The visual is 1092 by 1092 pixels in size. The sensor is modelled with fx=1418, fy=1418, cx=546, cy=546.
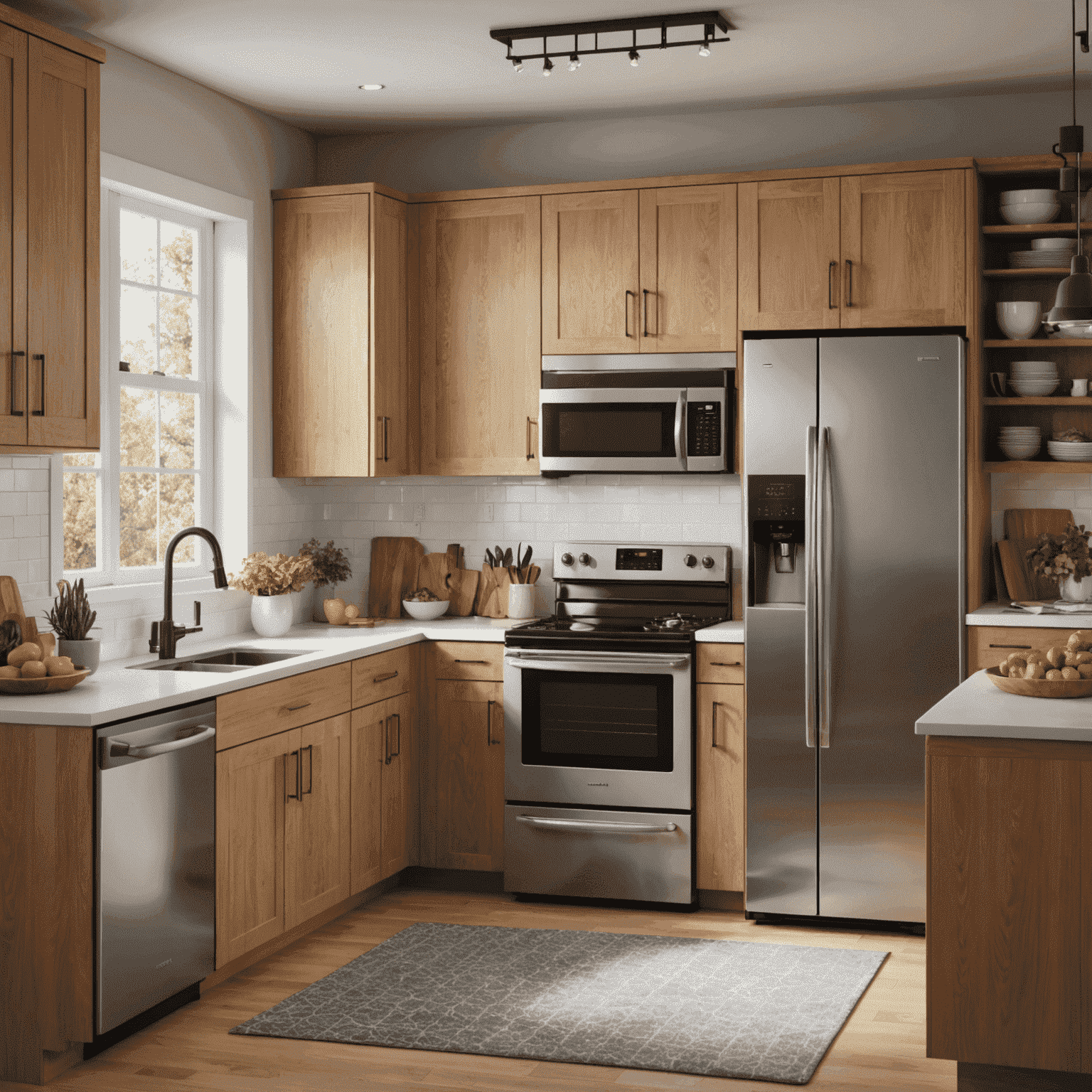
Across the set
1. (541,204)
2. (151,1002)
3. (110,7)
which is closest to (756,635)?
(541,204)

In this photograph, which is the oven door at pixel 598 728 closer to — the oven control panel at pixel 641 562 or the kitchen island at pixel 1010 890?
the oven control panel at pixel 641 562

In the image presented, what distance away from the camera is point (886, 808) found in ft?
15.4

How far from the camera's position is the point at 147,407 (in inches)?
193

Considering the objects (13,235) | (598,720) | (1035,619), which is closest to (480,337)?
(598,720)

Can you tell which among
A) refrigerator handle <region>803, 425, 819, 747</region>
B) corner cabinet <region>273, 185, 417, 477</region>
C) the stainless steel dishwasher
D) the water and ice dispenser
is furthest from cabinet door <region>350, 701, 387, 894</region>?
refrigerator handle <region>803, 425, 819, 747</region>

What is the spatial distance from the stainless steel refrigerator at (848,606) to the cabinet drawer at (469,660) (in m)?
0.92

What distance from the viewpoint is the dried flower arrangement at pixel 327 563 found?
5.46 m

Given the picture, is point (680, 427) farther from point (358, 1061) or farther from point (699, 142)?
point (358, 1061)

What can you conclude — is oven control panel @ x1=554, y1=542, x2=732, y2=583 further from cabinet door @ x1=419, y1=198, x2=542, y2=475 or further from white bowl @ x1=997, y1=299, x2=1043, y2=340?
white bowl @ x1=997, y1=299, x2=1043, y2=340

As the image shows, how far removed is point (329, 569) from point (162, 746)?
6.41 ft

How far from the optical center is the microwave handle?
511 cm

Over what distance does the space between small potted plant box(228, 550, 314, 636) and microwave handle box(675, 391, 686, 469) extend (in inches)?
55.3

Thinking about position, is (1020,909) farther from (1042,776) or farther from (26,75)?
(26,75)

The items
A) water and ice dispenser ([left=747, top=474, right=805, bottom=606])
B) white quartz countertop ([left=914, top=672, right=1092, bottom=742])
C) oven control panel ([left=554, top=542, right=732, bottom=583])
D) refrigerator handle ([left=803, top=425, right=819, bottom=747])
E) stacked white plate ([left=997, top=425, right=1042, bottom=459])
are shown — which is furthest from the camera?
oven control panel ([left=554, top=542, right=732, bottom=583])
